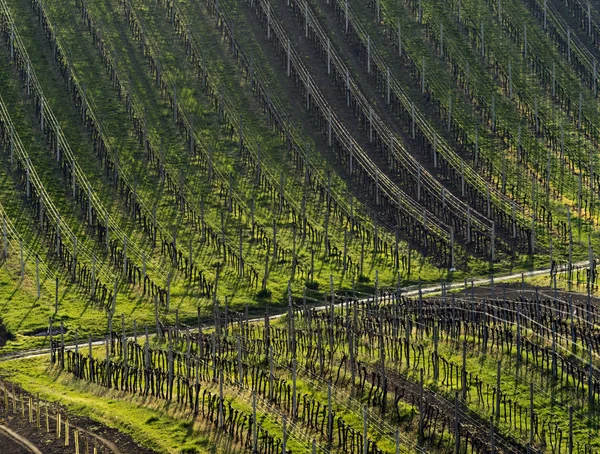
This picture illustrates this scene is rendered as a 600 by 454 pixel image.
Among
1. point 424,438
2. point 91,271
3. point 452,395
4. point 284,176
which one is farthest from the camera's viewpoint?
point 284,176

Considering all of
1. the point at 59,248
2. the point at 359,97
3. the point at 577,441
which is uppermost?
the point at 359,97

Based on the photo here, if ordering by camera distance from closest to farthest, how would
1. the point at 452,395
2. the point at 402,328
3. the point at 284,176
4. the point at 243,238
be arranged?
the point at 452,395 < the point at 402,328 < the point at 243,238 < the point at 284,176

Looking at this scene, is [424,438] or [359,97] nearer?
[424,438]

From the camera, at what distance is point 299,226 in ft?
220

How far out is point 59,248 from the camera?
2467 inches

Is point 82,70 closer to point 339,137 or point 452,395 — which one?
point 339,137

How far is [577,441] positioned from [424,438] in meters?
4.79

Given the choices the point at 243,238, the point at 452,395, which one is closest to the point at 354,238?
the point at 243,238

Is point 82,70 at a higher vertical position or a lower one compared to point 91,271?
higher

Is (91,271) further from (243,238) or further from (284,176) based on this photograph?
(284,176)

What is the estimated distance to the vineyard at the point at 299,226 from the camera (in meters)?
44.3

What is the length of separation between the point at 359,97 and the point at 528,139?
33.6ft

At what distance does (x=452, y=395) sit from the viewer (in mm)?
45188

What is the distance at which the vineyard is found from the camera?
44.3 m
